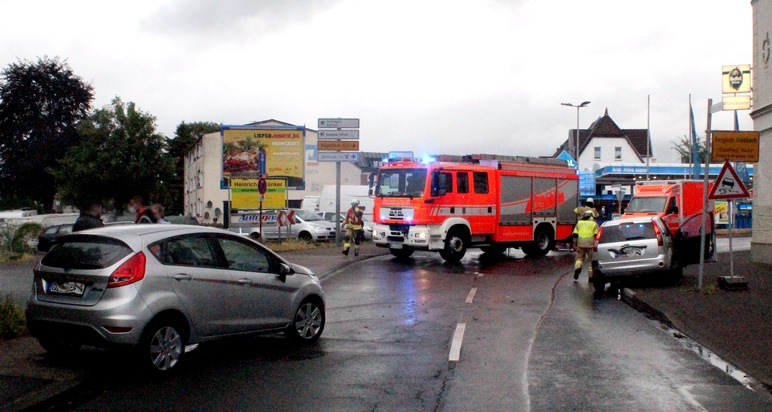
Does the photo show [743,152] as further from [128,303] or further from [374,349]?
[128,303]

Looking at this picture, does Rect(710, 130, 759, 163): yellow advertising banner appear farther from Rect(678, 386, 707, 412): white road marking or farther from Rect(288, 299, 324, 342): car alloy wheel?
Rect(288, 299, 324, 342): car alloy wheel

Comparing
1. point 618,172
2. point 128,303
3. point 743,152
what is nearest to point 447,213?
point 743,152

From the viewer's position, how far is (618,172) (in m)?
50.6

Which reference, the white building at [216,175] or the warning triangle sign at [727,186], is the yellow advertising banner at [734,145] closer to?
the warning triangle sign at [727,186]

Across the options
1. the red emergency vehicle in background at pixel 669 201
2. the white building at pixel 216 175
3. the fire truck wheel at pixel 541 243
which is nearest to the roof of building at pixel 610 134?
the white building at pixel 216 175

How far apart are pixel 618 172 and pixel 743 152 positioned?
37.1m

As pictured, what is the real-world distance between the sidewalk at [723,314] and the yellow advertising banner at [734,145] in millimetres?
2567

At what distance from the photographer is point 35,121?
1780 inches

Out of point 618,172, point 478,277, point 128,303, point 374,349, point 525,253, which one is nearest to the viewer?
point 128,303

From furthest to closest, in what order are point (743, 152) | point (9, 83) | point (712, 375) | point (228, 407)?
point (9, 83) → point (743, 152) → point (712, 375) → point (228, 407)

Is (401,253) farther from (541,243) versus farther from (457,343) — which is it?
(457,343)

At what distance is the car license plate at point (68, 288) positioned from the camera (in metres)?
7.71

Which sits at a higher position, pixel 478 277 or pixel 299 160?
pixel 299 160

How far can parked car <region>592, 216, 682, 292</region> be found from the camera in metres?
16.1
